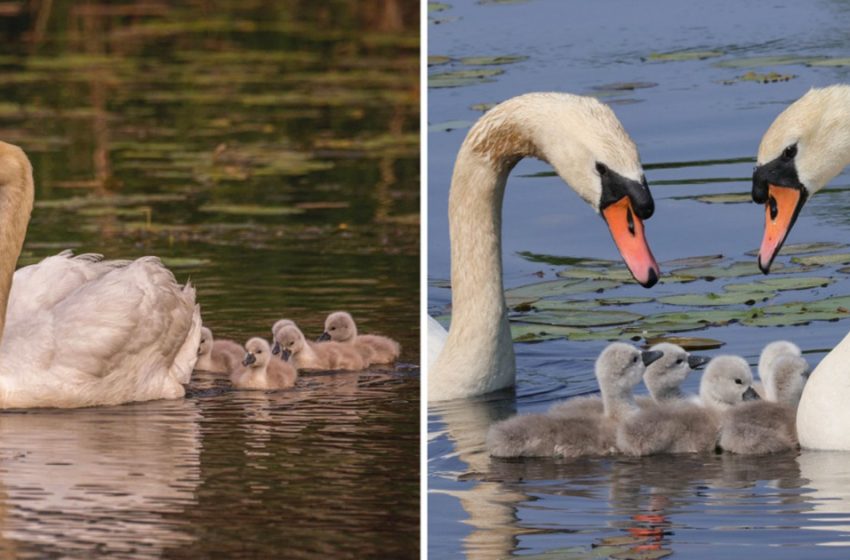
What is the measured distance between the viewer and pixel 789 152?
8406mm

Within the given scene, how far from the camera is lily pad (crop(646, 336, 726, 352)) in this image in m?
8.68

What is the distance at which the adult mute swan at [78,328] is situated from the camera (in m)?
9.01

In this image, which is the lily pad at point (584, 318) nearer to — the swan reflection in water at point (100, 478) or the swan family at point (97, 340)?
the swan family at point (97, 340)

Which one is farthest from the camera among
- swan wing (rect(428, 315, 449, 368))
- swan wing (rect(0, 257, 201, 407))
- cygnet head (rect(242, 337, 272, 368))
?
cygnet head (rect(242, 337, 272, 368))

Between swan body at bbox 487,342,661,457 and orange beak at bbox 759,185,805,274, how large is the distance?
0.77m

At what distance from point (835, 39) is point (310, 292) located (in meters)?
4.02

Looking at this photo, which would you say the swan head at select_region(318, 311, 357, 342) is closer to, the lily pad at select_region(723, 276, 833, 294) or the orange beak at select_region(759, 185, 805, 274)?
the lily pad at select_region(723, 276, 833, 294)

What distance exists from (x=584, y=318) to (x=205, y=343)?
59.2 inches

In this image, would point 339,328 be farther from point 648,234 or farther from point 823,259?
point 823,259

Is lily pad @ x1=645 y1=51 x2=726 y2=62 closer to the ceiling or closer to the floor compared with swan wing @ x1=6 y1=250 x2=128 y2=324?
closer to the ceiling

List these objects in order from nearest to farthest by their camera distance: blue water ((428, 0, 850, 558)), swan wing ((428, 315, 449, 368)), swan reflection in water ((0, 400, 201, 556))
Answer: blue water ((428, 0, 850, 558)) → swan reflection in water ((0, 400, 201, 556)) → swan wing ((428, 315, 449, 368))

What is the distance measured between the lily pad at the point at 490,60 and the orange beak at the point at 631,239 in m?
3.95

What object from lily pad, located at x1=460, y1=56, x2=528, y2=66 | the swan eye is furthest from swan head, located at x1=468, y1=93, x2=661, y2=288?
lily pad, located at x1=460, y1=56, x2=528, y2=66

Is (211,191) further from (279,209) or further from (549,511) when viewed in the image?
(549,511)
